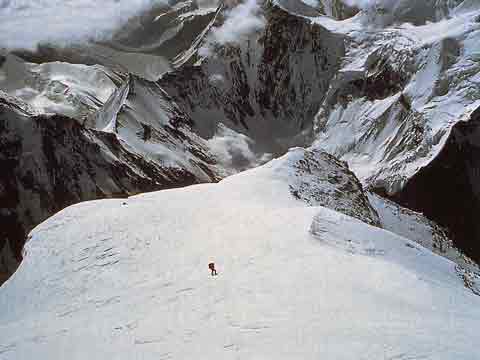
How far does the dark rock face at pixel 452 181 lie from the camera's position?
14700 cm

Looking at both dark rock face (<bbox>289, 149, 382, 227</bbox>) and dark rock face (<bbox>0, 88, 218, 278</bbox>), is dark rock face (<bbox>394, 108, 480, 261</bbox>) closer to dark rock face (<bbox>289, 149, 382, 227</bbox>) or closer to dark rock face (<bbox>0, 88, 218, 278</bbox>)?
dark rock face (<bbox>0, 88, 218, 278</bbox>)

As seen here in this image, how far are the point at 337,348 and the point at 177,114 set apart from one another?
182 meters

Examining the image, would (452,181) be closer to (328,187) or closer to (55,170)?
(55,170)

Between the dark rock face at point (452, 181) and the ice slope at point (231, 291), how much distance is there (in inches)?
4732

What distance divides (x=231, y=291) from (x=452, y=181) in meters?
141

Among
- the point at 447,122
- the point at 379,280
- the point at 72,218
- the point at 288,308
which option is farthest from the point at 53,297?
the point at 447,122

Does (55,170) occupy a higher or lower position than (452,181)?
higher

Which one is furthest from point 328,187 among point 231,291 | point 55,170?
point 55,170

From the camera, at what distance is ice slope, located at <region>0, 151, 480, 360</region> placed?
17266 mm

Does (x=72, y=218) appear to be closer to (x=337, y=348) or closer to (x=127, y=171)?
(x=337, y=348)

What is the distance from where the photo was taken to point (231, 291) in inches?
863

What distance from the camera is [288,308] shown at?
1930cm

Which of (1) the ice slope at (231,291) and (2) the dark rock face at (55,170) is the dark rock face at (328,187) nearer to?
(1) the ice slope at (231,291)

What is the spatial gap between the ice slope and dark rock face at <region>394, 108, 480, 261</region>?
120 m
